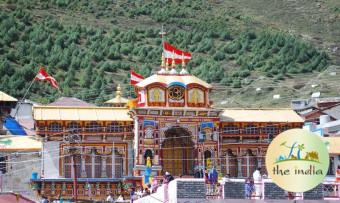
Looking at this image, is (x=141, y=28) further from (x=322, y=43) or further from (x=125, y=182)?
(x=125, y=182)

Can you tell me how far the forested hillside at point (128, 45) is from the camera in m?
105

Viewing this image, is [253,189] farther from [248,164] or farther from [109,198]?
[248,164]

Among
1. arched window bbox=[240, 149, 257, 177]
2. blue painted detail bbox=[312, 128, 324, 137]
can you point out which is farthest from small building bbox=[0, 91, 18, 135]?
blue painted detail bbox=[312, 128, 324, 137]

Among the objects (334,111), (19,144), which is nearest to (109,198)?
(19,144)

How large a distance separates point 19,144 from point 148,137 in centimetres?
710

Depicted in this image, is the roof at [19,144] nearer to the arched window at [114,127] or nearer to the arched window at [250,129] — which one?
the arched window at [114,127]

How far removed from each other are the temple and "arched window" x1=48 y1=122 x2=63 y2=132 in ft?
0.17

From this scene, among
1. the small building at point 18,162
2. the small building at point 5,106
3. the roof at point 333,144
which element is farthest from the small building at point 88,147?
the roof at point 333,144

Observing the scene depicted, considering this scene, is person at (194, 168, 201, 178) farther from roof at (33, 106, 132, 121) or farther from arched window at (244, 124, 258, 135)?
roof at (33, 106, 132, 121)

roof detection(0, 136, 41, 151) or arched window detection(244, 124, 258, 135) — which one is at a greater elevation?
arched window detection(244, 124, 258, 135)

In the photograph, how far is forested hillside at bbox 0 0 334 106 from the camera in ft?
344

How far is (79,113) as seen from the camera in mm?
57531

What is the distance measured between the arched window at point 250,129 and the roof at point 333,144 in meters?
3.93

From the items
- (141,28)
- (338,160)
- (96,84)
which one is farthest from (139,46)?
(338,160)
